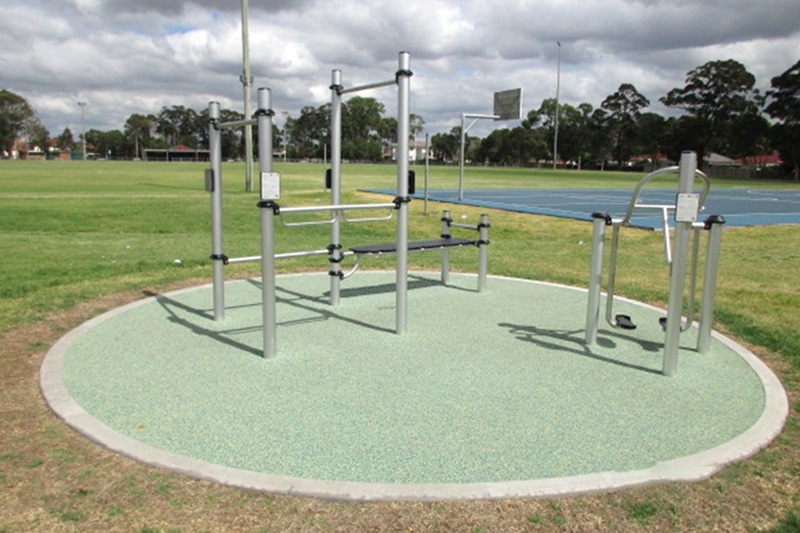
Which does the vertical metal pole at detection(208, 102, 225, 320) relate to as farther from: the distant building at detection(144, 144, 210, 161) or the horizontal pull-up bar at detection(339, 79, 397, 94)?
the distant building at detection(144, 144, 210, 161)

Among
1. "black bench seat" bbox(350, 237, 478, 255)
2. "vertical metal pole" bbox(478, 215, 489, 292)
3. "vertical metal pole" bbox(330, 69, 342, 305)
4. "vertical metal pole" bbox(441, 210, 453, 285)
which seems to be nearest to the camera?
"vertical metal pole" bbox(330, 69, 342, 305)

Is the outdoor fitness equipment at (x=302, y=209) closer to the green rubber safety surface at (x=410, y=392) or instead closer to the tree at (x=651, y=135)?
the green rubber safety surface at (x=410, y=392)

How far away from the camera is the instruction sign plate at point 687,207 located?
13.2 feet

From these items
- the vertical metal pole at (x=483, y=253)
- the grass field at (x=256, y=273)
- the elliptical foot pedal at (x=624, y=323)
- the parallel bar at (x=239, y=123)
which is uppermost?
the parallel bar at (x=239, y=123)

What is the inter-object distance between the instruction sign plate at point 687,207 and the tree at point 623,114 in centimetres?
9260

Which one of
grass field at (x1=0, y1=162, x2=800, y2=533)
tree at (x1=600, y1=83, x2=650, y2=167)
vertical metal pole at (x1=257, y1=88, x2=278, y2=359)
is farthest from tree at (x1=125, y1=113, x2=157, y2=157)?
vertical metal pole at (x1=257, y1=88, x2=278, y2=359)

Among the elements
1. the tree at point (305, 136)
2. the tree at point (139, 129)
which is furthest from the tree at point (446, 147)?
the tree at point (139, 129)

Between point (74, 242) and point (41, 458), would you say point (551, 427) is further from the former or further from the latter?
point (74, 242)

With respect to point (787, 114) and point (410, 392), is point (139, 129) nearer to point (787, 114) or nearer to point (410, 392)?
point (787, 114)

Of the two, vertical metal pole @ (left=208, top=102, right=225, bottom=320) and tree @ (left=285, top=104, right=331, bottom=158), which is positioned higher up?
tree @ (left=285, top=104, right=331, bottom=158)

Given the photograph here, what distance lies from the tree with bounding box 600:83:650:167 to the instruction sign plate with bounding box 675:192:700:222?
9260 centimetres

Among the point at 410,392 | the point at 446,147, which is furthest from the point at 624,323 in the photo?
the point at 446,147

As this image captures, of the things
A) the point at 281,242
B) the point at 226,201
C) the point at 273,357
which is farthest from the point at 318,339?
the point at 226,201

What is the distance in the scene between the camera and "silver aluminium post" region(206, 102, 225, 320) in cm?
525
